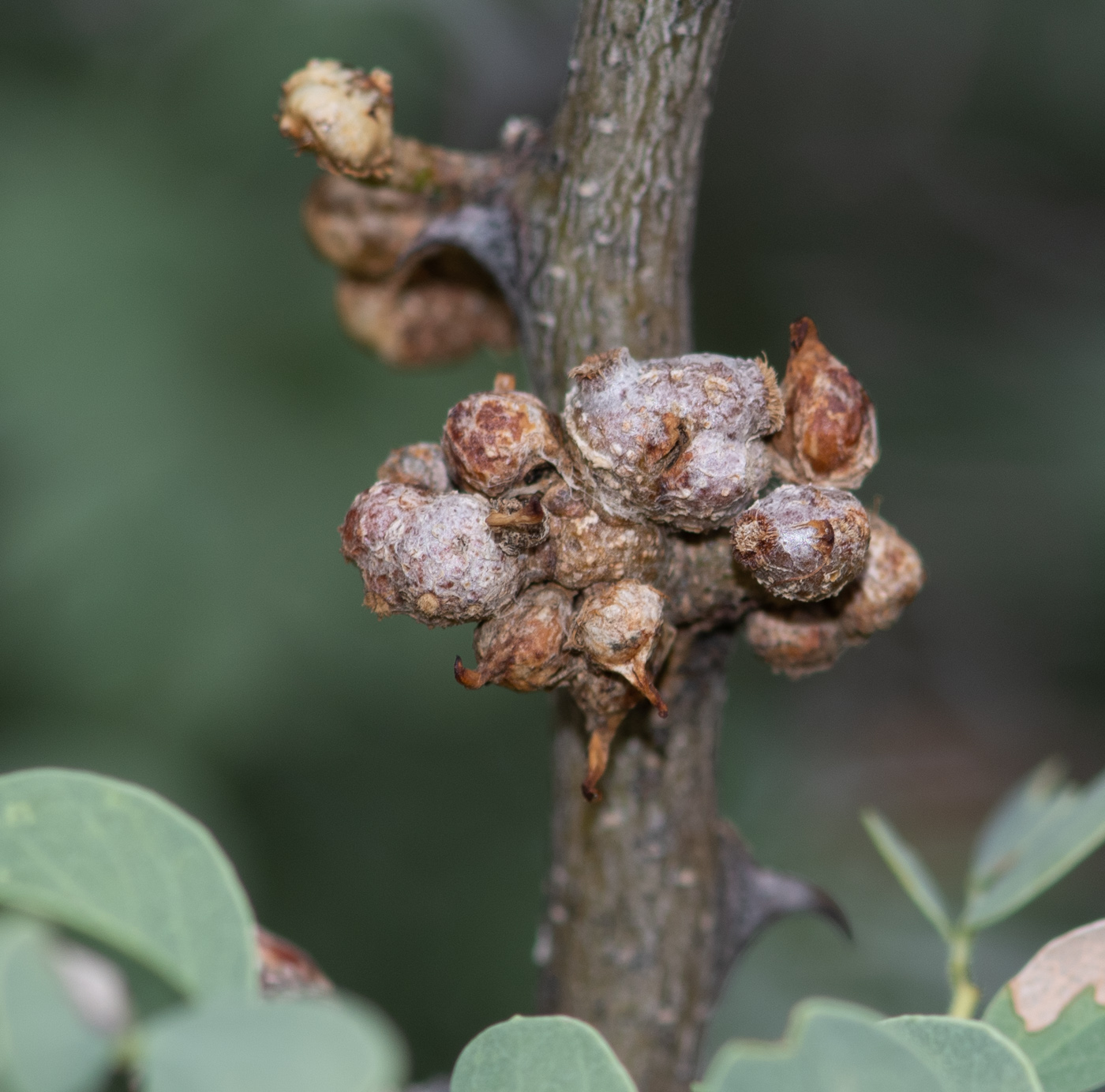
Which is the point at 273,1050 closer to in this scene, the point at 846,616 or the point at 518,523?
the point at 518,523

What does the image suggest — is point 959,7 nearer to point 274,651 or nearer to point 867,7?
point 867,7

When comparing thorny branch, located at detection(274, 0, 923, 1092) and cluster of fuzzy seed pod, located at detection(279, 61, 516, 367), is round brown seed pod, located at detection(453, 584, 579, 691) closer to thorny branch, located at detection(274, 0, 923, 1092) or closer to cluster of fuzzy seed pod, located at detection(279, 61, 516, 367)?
thorny branch, located at detection(274, 0, 923, 1092)

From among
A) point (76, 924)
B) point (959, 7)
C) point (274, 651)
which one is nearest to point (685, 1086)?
point (76, 924)

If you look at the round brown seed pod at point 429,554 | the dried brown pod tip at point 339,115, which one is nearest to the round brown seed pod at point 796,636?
the round brown seed pod at point 429,554

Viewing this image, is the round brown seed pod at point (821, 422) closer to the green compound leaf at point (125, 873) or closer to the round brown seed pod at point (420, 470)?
the round brown seed pod at point (420, 470)

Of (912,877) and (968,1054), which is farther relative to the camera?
(912,877)

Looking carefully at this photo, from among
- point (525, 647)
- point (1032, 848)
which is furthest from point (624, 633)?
point (1032, 848)
